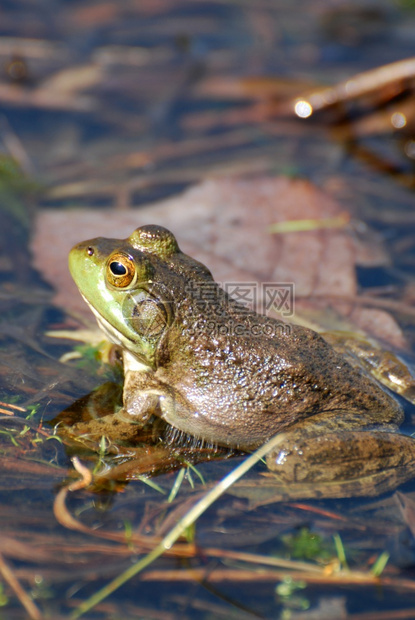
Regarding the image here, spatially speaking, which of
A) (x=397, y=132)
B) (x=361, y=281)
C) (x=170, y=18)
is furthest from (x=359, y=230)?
(x=170, y=18)

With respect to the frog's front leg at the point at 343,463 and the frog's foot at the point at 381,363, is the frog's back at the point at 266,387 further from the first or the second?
the frog's foot at the point at 381,363

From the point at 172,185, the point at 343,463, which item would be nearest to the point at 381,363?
the point at 343,463

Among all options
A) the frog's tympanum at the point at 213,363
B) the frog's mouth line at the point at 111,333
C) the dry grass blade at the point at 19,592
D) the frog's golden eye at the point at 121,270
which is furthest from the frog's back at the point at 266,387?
the dry grass blade at the point at 19,592

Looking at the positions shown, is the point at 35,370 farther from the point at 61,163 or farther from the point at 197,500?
the point at 61,163

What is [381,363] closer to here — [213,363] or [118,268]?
[213,363]

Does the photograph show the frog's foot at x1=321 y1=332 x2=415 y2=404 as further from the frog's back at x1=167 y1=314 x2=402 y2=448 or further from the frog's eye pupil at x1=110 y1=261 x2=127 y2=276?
the frog's eye pupil at x1=110 y1=261 x2=127 y2=276

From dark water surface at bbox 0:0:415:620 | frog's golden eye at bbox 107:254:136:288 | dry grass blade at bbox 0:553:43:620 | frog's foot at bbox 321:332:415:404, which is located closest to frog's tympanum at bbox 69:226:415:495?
frog's golden eye at bbox 107:254:136:288

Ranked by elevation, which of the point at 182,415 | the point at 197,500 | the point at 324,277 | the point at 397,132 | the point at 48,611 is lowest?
the point at 48,611
